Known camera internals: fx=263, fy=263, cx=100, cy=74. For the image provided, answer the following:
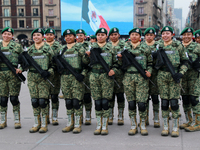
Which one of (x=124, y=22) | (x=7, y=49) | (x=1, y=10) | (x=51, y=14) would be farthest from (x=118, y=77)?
(x=1, y=10)

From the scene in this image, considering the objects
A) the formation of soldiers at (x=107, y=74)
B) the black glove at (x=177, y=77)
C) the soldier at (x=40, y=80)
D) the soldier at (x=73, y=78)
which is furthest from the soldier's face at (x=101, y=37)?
the black glove at (x=177, y=77)

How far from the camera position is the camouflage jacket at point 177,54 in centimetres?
516

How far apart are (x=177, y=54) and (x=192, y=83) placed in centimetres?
86

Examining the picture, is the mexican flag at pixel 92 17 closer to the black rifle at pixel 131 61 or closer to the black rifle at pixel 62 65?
the black rifle at pixel 62 65

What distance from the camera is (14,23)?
61438mm

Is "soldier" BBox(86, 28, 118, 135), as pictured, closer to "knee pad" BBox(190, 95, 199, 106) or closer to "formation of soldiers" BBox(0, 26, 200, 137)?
"formation of soldiers" BBox(0, 26, 200, 137)

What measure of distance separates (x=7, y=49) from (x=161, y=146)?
3.83 meters

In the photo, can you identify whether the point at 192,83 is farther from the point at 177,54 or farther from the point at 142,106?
the point at 142,106

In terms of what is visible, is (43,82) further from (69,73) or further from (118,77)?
(118,77)

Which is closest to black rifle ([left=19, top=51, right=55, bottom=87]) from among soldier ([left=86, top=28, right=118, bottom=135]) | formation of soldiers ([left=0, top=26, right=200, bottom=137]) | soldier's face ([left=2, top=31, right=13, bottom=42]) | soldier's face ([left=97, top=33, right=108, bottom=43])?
formation of soldiers ([left=0, top=26, right=200, bottom=137])

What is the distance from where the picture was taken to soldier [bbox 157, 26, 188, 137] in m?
5.14

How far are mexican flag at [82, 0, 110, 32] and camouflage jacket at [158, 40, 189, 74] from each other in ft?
30.3

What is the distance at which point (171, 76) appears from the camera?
5.12m

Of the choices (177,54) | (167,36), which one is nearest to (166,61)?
(177,54)
